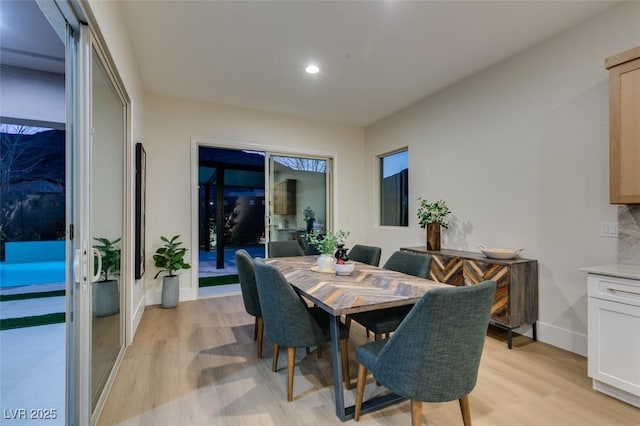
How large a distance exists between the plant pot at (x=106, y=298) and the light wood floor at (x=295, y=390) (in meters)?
0.50

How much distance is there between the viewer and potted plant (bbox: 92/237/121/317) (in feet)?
6.44

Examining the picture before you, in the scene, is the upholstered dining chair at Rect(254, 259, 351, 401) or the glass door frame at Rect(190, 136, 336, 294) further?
the glass door frame at Rect(190, 136, 336, 294)

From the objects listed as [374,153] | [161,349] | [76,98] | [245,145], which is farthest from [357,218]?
[76,98]

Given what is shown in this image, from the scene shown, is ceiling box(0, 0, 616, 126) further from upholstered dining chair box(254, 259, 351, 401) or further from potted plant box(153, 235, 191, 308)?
potted plant box(153, 235, 191, 308)

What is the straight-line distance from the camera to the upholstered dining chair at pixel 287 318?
6.22 feet

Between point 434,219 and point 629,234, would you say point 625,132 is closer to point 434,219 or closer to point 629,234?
point 629,234

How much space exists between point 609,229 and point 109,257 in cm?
399

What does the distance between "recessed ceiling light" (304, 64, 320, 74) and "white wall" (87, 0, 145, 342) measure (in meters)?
1.77

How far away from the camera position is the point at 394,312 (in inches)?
91.7

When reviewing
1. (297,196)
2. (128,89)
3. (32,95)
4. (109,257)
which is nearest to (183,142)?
(128,89)

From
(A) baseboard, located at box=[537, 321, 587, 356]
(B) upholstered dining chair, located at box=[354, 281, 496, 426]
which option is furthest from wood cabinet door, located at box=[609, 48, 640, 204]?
(B) upholstered dining chair, located at box=[354, 281, 496, 426]

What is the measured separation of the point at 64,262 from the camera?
1574mm

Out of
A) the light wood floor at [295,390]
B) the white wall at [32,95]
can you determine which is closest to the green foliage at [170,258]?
the light wood floor at [295,390]

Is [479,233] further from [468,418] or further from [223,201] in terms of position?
[223,201]
